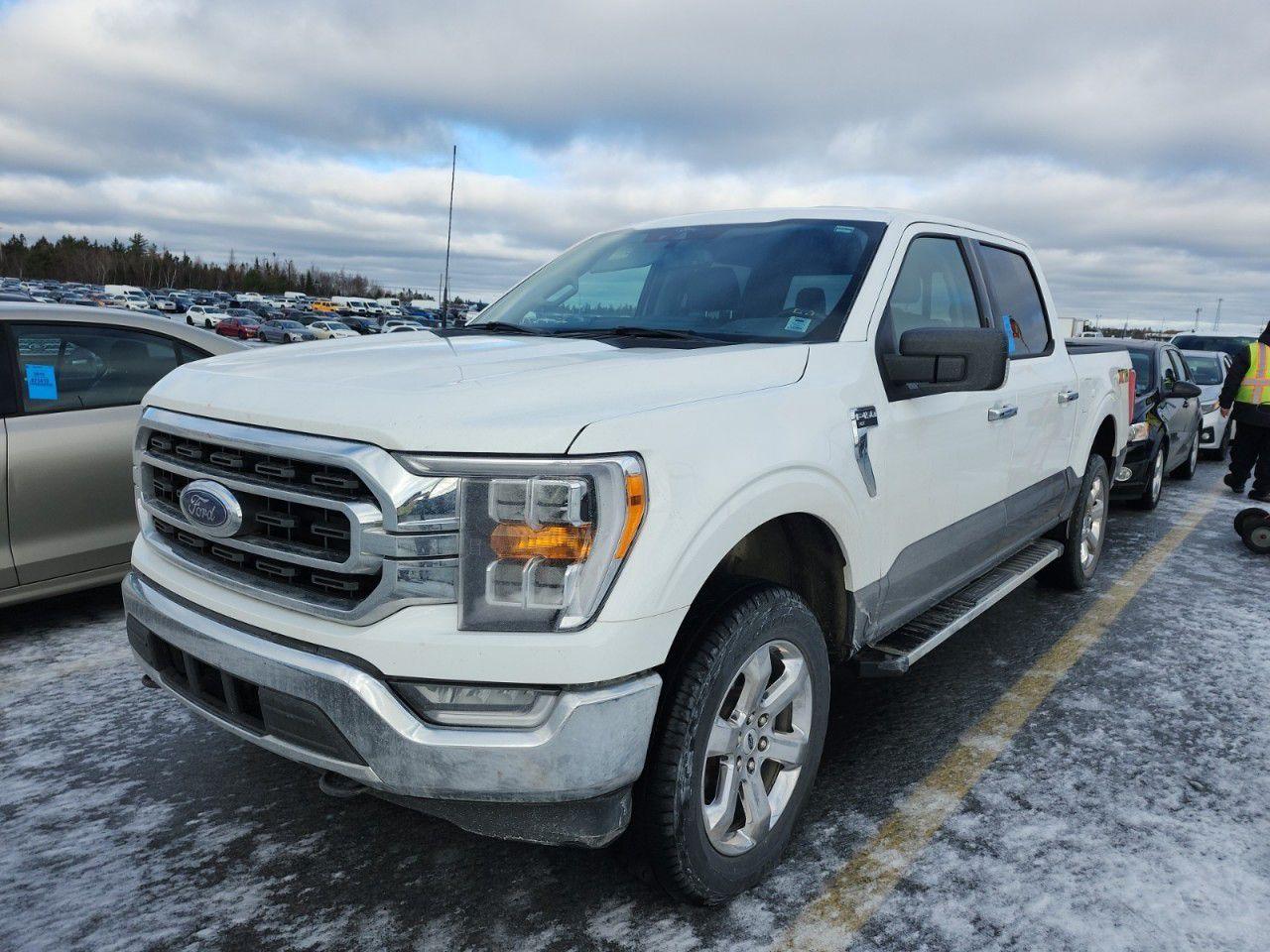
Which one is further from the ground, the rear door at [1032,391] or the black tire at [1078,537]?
the rear door at [1032,391]

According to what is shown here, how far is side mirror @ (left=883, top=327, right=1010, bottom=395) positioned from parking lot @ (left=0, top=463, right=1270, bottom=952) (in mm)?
1351

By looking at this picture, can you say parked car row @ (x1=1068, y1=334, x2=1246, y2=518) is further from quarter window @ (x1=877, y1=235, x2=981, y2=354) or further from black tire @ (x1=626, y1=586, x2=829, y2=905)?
black tire @ (x1=626, y1=586, x2=829, y2=905)

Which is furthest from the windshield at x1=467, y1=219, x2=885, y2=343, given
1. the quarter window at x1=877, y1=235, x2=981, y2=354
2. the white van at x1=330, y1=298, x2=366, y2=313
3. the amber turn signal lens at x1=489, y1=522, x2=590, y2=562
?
the white van at x1=330, y1=298, x2=366, y2=313

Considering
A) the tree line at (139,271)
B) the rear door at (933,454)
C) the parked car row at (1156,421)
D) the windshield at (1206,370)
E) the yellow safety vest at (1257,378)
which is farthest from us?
the tree line at (139,271)

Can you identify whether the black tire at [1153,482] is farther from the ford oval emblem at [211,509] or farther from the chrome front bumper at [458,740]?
the ford oval emblem at [211,509]

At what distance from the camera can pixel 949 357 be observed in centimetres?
279

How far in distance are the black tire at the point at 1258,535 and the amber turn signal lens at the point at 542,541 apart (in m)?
6.55

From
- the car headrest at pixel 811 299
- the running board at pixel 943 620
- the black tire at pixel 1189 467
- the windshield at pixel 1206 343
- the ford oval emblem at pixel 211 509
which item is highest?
the windshield at pixel 1206 343

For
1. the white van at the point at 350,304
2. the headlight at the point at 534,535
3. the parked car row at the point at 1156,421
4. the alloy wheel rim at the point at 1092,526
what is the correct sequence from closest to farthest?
the headlight at the point at 534,535
the alloy wheel rim at the point at 1092,526
the parked car row at the point at 1156,421
the white van at the point at 350,304

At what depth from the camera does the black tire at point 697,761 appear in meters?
2.14

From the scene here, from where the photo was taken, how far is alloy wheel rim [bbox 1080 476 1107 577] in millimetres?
5458

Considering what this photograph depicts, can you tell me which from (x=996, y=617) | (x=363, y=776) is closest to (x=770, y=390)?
(x=363, y=776)

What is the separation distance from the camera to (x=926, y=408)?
3.10 meters

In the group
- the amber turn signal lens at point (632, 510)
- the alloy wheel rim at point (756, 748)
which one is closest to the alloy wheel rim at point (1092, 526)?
the alloy wheel rim at point (756, 748)
